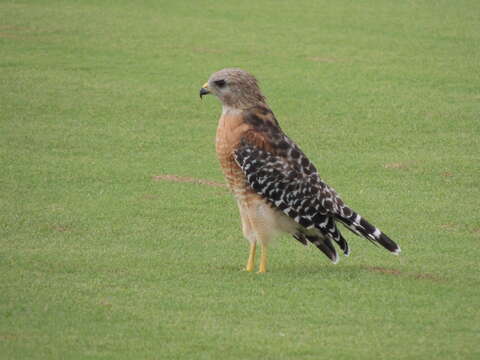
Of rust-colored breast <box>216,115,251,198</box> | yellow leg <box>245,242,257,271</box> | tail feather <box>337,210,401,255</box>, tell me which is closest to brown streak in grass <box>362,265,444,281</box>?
tail feather <box>337,210,401,255</box>

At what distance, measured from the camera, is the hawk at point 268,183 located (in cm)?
1063

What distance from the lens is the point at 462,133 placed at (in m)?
17.1

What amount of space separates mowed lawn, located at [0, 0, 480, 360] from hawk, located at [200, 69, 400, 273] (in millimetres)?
461

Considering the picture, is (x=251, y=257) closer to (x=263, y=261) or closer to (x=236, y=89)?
(x=263, y=261)

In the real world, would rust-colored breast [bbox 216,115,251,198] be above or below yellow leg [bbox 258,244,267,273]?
above

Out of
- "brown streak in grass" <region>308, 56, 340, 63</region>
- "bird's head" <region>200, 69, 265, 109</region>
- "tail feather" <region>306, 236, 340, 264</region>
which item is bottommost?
"tail feather" <region>306, 236, 340, 264</region>

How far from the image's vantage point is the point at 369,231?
34.7ft

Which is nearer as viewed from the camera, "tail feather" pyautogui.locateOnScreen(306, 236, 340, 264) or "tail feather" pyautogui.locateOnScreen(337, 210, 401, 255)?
"tail feather" pyautogui.locateOnScreen(337, 210, 401, 255)

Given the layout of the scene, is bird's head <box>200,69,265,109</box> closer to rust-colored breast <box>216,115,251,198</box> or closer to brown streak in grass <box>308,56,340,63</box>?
rust-colored breast <box>216,115,251,198</box>

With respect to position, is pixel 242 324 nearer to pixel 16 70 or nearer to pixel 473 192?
pixel 473 192

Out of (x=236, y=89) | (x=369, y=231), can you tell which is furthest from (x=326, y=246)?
(x=236, y=89)

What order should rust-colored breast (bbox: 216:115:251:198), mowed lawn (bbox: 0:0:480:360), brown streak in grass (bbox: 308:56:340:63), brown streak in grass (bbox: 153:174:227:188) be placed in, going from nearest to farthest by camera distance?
mowed lawn (bbox: 0:0:480:360)
rust-colored breast (bbox: 216:115:251:198)
brown streak in grass (bbox: 153:174:227:188)
brown streak in grass (bbox: 308:56:340:63)

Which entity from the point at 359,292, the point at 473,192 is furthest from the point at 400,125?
the point at 359,292

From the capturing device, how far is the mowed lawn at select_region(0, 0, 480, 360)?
354 inches
